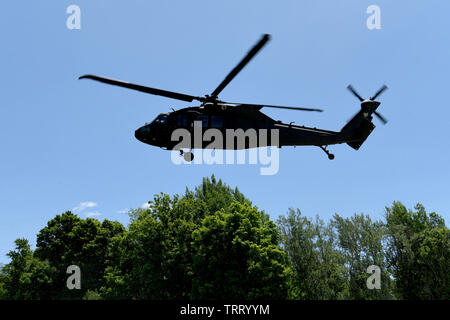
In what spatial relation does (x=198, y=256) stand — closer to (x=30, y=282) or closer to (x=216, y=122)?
(x=216, y=122)

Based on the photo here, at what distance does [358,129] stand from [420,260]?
3655 centimetres

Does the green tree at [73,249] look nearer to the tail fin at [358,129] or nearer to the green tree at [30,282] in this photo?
the green tree at [30,282]

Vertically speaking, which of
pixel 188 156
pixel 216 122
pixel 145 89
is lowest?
pixel 188 156

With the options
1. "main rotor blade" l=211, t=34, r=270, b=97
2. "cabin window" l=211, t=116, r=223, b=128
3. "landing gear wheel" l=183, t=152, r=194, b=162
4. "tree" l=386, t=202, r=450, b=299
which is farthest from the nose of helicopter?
"tree" l=386, t=202, r=450, b=299

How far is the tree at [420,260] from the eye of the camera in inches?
1799

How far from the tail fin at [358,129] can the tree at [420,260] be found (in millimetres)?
34308

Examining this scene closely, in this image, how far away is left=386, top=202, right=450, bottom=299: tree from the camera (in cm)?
4569

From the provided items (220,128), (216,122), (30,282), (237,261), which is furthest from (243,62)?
(30,282)

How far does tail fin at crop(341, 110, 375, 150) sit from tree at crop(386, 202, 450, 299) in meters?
34.3

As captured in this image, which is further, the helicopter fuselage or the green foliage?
the green foliage

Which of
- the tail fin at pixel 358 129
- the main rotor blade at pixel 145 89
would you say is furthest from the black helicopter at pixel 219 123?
the tail fin at pixel 358 129

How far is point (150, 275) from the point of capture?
1345 inches

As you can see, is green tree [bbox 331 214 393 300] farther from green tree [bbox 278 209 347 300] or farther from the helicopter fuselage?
the helicopter fuselage

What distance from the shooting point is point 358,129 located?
21641 millimetres
